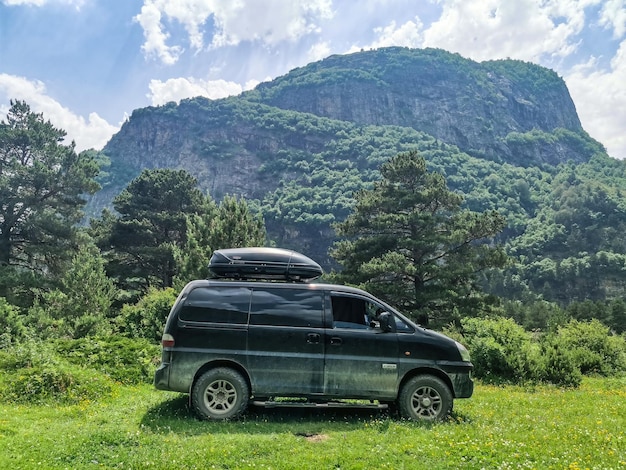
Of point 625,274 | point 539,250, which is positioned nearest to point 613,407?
point 625,274

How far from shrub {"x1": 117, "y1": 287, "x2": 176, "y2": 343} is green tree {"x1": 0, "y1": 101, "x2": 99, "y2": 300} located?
1421 centimetres

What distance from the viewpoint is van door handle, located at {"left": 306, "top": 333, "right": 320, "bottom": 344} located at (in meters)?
7.86

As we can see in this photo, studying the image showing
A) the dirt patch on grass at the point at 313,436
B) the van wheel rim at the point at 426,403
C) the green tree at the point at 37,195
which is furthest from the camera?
the green tree at the point at 37,195

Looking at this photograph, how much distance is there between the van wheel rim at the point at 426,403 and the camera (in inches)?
313

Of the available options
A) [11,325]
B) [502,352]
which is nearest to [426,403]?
[502,352]

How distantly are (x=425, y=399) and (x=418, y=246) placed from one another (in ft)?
72.7

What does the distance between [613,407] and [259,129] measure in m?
198

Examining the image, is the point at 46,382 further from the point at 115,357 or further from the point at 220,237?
the point at 220,237

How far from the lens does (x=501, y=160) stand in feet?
614

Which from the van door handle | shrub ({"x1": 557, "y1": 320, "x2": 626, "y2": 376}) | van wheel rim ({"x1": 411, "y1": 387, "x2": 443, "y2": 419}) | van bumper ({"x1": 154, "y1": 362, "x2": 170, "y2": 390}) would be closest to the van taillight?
van bumper ({"x1": 154, "y1": 362, "x2": 170, "y2": 390})

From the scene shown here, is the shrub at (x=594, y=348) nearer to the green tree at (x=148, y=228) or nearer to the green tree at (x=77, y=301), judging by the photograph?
the green tree at (x=77, y=301)

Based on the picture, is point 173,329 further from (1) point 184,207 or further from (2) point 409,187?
(1) point 184,207

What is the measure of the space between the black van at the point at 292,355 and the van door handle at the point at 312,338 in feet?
0.06

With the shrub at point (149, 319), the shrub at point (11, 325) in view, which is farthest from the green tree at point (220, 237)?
the shrub at point (11, 325)
